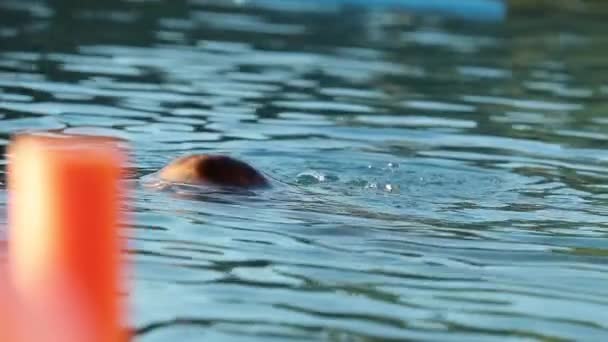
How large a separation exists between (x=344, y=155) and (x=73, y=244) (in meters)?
7.51

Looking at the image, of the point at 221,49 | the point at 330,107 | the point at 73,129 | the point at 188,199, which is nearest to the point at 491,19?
the point at 221,49

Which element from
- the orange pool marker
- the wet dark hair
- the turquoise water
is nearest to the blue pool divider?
the turquoise water

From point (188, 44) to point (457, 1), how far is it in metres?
6.18

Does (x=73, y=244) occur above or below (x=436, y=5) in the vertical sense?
above

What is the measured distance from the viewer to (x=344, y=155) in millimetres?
10703

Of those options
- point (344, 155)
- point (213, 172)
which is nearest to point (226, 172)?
point (213, 172)

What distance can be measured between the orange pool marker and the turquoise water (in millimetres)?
2366

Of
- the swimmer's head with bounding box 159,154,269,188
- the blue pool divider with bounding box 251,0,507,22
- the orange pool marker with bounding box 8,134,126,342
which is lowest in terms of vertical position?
the blue pool divider with bounding box 251,0,507,22

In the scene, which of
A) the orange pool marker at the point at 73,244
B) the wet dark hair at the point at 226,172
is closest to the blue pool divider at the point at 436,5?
the wet dark hair at the point at 226,172

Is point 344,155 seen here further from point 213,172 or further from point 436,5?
point 436,5

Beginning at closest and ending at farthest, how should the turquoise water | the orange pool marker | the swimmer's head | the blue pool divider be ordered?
the orange pool marker < the turquoise water < the swimmer's head < the blue pool divider

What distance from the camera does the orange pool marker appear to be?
320cm

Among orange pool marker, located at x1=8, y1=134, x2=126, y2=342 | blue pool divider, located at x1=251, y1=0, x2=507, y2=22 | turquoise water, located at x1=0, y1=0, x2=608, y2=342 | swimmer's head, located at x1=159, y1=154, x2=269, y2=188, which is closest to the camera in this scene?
orange pool marker, located at x1=8, y1=134, x2=126, y2=342

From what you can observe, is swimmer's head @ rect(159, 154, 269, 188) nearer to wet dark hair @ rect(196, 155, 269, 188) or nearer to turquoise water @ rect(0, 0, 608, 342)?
wet dark hair @ rect(196, 155, 269, 188)
